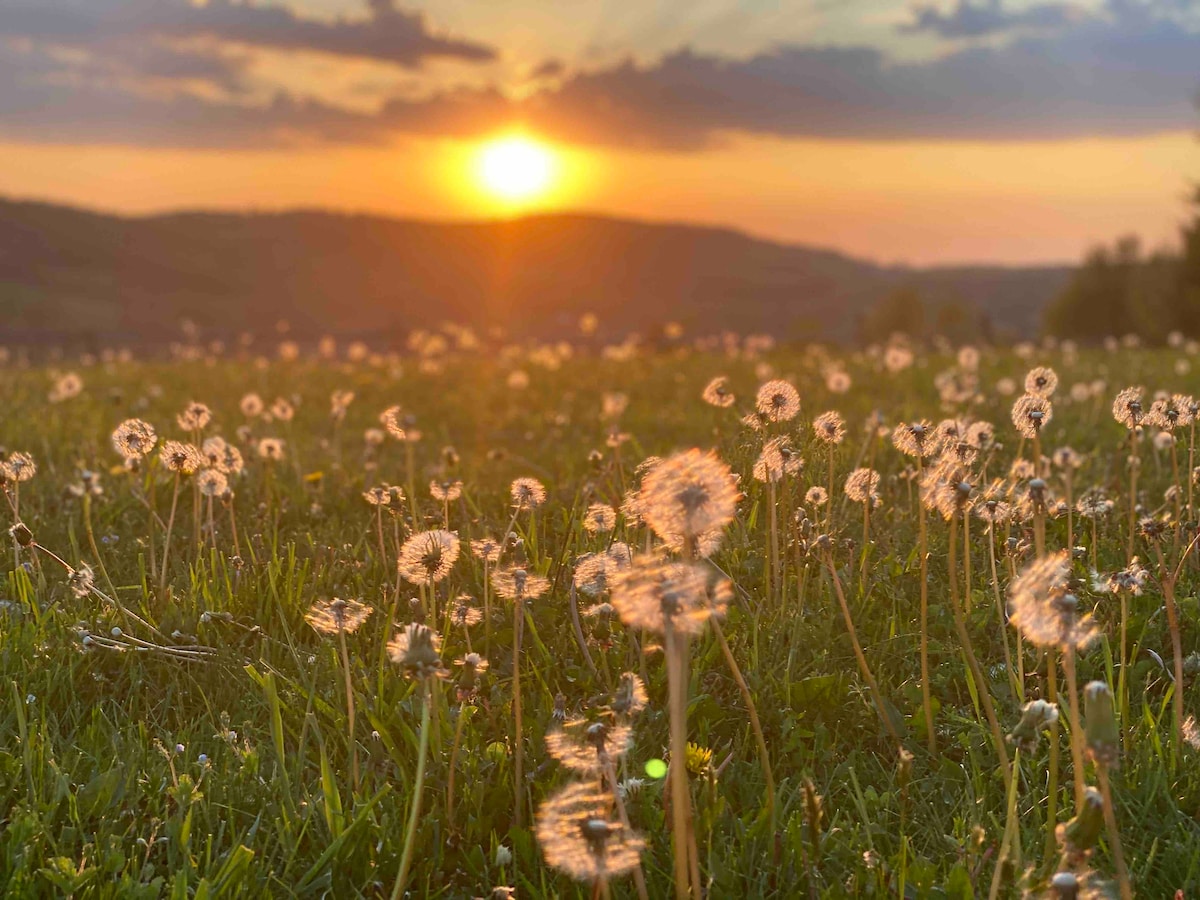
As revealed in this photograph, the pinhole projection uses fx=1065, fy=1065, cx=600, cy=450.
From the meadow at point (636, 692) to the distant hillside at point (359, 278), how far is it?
252 feet

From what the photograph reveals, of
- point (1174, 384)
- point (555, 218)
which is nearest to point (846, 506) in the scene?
point (1174, 384)

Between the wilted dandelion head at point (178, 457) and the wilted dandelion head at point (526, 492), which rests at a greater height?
the wilted dandelion head at point (178, 457)

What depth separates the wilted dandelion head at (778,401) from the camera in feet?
11.0

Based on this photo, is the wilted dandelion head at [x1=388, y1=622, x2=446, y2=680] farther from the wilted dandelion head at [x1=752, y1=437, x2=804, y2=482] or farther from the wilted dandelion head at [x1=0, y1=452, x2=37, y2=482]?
the wilted dandelion head at [x1=0, y1=452, x2=37, y2=482]

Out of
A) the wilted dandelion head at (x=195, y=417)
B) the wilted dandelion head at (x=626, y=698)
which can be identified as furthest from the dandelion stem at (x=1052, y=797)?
the wilted dandelion head at (x=195, y=417)

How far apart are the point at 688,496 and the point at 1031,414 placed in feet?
5.08

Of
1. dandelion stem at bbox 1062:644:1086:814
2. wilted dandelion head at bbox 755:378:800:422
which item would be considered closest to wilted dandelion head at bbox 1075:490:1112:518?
wilted dandelion head at bbox 755:378:800:422

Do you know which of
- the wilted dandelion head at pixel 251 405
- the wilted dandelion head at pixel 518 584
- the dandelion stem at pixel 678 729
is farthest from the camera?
the wilted dandelion head at pixel 251 405

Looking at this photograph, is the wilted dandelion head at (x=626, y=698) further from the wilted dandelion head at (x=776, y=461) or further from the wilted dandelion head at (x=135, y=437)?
the wilted dandelion head at (x=135, y=437)

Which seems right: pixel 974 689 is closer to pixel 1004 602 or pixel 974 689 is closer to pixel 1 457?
pixel 1004 602

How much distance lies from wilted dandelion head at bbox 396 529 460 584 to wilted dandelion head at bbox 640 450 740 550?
965 millimetres

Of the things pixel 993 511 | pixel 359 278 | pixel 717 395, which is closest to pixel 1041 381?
pixel 993 511

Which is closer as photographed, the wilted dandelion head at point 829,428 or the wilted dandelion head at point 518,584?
the wilted dandelion head at point 518,584

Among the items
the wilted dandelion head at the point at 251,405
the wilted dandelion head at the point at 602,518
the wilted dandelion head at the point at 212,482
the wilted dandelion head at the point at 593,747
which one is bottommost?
the wilted dandelion head at the point at 593,747
